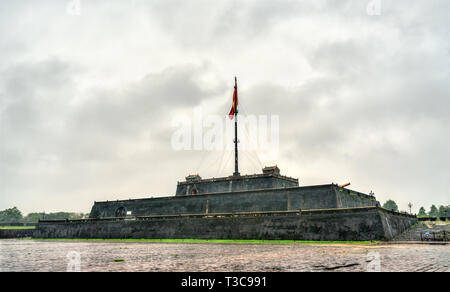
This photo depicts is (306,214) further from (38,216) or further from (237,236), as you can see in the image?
(38,216)

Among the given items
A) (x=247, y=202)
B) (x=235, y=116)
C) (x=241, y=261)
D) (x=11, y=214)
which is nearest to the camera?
(x=241, y=261)

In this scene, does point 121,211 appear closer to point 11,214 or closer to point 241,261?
point 241,261

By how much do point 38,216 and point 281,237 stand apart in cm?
10879

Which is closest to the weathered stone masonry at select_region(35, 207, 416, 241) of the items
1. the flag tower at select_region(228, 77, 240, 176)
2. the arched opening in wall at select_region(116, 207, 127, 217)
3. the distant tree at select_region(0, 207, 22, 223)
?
the arched opening in wall at select_region(116, 207, 127, 217)

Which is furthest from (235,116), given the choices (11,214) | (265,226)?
(11,214)

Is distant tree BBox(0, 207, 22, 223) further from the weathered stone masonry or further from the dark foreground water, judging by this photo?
the dark foreground water

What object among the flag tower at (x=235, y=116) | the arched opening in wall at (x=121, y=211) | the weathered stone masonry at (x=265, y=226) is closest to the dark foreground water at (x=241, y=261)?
the weathered stone masonry at (x=265, y=226)

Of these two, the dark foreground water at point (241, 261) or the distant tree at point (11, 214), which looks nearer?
the dark foreground water at point (241, 261)

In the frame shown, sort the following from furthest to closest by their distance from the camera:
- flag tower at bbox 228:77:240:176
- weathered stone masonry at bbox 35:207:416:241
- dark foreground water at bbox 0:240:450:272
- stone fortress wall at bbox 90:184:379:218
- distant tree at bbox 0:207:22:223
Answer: distant tree at bbox 0:207:22:223 < flag tower at bbox 228:77:240:176 < stone fortress wall at bbox 90:184:379:218 < weathered stone masonry at bbox 35:207:416:241 < dark foreground water at bbox 0:240:450:272

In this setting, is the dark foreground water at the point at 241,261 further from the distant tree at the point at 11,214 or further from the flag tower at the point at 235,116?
the distant tree at the point at 11,214

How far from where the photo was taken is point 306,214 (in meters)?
24.4

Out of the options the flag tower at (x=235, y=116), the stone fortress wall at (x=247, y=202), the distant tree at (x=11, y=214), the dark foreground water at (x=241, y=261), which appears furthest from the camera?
the distant tree at (x=11, y=214)
